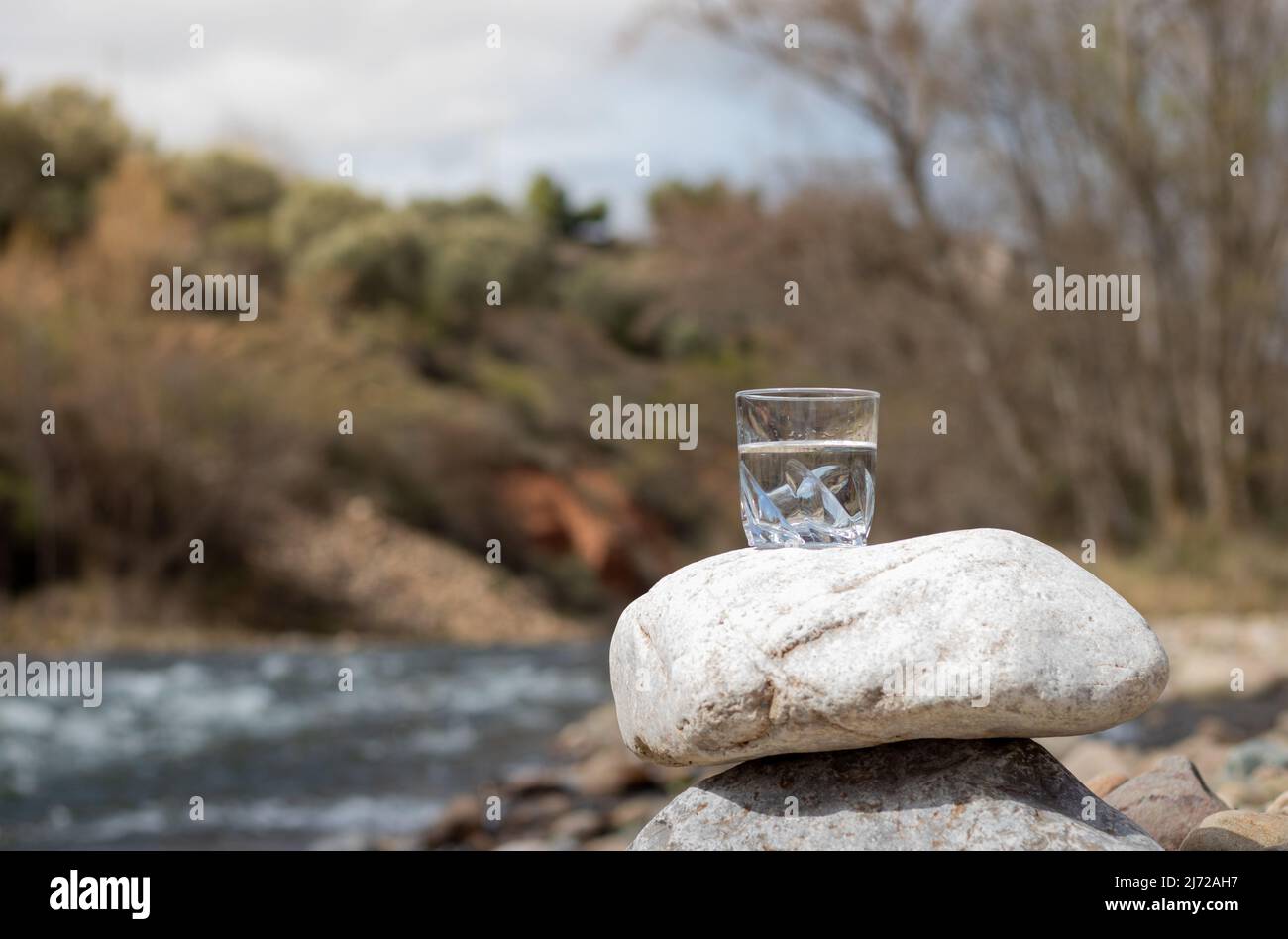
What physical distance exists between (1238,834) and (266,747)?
8213 millimetres

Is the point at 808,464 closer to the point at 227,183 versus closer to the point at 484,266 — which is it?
the point at 484,266

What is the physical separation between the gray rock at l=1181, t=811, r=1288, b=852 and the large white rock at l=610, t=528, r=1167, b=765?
62cm

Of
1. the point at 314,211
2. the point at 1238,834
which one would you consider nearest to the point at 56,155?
the point at 314,211

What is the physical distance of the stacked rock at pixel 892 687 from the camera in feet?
8.56

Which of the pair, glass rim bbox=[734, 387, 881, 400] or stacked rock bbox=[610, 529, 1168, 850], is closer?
stacked rock bbox=[610, 529, 1168, 850]

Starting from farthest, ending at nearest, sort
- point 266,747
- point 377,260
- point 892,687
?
1. point 377,260
2. point 266,747
3. point 892,687

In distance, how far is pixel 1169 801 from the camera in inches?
139

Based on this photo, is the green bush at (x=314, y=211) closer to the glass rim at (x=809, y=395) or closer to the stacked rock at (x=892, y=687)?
the glass rim at (x=809, y=395)

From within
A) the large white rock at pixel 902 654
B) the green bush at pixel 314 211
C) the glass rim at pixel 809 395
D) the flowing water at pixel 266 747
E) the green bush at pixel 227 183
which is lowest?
the flowing water at pixel 266 747

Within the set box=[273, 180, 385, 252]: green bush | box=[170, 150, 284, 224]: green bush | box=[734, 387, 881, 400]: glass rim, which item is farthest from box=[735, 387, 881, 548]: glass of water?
A: box=[170, 150, 284, 224]: green bush

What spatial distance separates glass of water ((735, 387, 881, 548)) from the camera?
9.98 ft

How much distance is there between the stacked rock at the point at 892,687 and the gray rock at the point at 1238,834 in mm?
332

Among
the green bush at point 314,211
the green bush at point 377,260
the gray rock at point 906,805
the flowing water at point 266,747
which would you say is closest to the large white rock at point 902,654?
the gray rock at point 906,805

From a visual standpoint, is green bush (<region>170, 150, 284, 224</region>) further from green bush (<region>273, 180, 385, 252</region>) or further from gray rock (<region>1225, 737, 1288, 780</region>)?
gray rock (<region>1225, 737, 1288, 780</region>)
